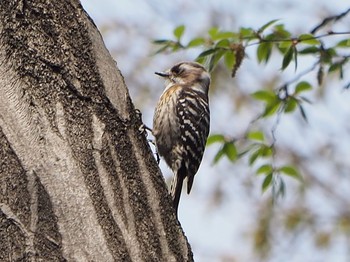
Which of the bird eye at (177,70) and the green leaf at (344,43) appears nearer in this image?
the green leaf at (344,43)

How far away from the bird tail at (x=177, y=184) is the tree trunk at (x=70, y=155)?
6.85 ft

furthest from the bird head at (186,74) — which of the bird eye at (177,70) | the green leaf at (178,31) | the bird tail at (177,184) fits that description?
the green leaf at (178,31)

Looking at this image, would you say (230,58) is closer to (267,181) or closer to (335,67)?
(335,67)

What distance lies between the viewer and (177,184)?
5.58 metres

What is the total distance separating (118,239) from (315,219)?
10.2 metres

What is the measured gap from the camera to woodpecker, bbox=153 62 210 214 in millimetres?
6031

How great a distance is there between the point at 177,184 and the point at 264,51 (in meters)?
1.14

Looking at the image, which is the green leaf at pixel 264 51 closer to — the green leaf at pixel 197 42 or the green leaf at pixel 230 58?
the green leaf at pixel 230 58

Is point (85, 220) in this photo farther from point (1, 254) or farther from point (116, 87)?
point (116, 87)

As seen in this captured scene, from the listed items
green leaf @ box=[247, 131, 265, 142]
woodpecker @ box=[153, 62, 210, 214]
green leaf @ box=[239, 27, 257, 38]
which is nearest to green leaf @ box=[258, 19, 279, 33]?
green leaf @ box=[239, 27, 257, 38]

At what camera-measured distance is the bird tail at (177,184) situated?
16.5 feet

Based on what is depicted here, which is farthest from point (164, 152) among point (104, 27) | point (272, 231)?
point (104, 27)

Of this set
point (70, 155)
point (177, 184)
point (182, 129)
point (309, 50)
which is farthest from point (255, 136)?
point (70, 155)

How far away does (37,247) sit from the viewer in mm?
2436
